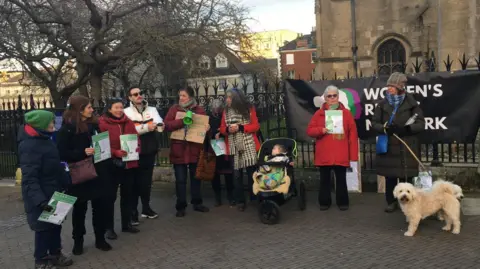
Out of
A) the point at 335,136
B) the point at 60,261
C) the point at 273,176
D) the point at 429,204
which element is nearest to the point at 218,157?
the point at 273,176

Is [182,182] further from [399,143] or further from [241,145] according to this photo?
[399,143]

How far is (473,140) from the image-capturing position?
7020 mm

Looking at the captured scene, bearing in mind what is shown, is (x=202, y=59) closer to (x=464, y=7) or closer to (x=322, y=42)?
(x=322, y=42)

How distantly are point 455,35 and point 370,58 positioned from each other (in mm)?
4539

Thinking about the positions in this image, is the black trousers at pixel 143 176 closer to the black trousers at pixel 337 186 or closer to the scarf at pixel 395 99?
the black trousers at pixel 337 186

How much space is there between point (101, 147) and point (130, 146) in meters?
0.54

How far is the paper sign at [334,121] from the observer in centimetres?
647

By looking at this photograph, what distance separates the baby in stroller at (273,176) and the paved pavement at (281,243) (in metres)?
0.49

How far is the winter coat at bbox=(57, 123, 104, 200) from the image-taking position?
4.97 m

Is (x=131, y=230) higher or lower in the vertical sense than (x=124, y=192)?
lower

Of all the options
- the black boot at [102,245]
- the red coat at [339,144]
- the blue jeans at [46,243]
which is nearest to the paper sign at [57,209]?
the blue jeans at [46,243]

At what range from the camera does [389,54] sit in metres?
25.7

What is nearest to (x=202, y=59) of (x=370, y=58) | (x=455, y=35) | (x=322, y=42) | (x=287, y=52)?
(x=322, y=42)

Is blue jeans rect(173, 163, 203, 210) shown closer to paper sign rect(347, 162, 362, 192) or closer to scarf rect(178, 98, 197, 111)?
scarf rect(178, 98, 197, 111)
